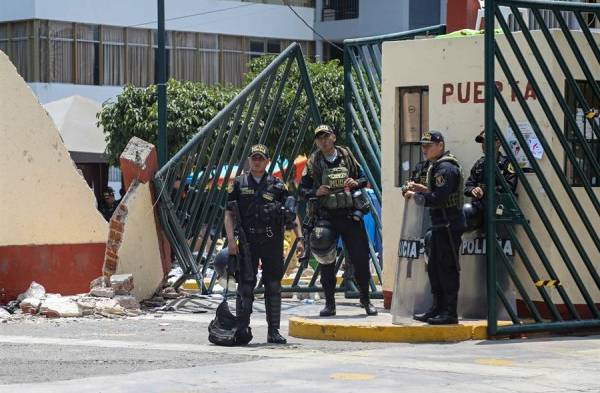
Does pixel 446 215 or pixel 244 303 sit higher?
pixel 446 215

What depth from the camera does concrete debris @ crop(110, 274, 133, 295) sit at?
14938mm

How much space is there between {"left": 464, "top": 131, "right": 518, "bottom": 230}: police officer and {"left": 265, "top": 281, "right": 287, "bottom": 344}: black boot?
1.80 metres

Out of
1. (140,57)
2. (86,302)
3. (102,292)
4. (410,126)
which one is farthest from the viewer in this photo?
(140,57)

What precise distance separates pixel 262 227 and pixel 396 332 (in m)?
1.45

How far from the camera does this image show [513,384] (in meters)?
9.18

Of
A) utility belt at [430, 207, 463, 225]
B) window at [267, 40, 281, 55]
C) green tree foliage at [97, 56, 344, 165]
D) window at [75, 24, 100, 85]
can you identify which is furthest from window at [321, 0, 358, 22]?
utility belt at [430, 207, 463, 225]

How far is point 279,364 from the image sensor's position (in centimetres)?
1018

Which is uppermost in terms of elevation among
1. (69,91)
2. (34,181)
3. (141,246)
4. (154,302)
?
(69,91)

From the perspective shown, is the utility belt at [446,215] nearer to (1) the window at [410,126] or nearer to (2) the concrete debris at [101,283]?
(1) the window at [410,126]

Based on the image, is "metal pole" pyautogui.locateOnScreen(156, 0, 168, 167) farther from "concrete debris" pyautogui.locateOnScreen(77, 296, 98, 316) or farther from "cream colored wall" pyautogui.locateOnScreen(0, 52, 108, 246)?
"concrete debris" pyautogui.locateOnScreen(77, 296, 98, 316)

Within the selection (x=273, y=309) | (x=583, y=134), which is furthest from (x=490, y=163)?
(x=273, y=309)

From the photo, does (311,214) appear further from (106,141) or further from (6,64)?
(106,141)

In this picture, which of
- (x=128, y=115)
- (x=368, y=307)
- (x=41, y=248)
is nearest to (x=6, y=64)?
(x=41, y=248)

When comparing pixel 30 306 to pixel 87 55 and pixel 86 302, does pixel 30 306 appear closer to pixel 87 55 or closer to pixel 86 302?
pixel 86 302
